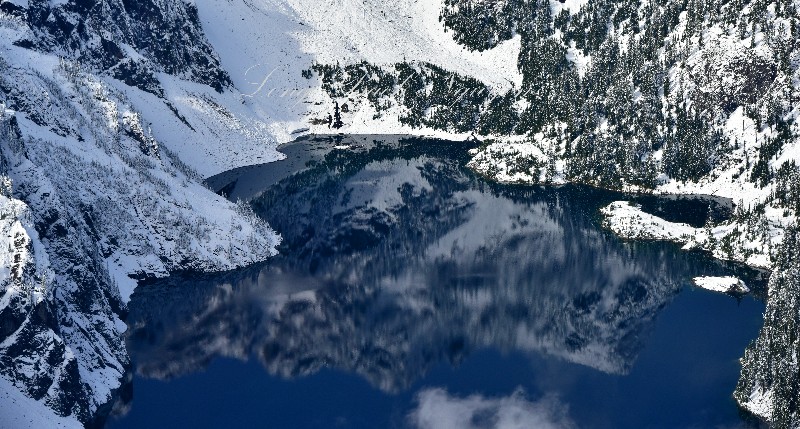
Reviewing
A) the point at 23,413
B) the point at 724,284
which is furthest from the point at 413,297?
the point at 23,413

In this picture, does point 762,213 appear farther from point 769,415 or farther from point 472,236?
point 769,415

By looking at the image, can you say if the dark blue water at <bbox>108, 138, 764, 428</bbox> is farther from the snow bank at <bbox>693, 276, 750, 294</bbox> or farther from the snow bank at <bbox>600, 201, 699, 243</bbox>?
the snow bank at <bbox>600, 201, 699, 243</bbox>

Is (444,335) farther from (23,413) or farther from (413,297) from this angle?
(23,413)

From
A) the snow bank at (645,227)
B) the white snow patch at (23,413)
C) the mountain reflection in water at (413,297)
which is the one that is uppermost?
the snow bank at (645,227)

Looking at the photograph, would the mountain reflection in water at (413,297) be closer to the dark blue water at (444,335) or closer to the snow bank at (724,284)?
the dark blue water at (444,335)

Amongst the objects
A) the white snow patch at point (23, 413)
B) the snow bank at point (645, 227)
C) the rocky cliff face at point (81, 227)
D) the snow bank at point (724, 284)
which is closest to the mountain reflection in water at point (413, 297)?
the snow bank at point (645, 227)

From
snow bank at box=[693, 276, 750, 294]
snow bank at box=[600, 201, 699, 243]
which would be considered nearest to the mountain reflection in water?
snow bank at box=[600, 201, 699, 243]

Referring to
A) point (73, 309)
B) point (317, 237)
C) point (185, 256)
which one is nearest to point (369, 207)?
point (317, 237)
